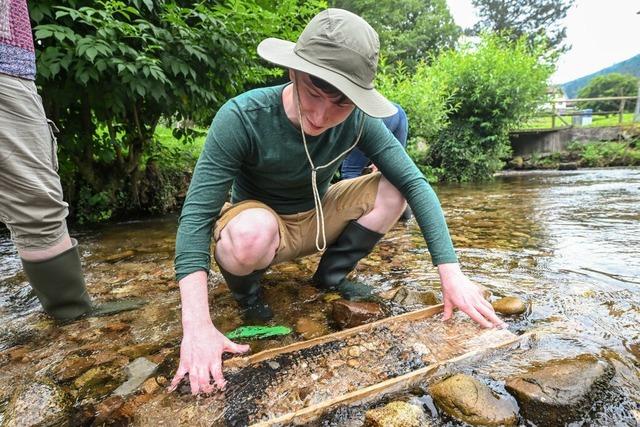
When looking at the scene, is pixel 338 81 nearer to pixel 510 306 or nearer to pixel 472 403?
pixel 472 403

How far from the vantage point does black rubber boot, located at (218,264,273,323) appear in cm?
187

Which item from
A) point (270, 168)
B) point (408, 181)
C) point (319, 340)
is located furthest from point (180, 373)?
point (408, 181)

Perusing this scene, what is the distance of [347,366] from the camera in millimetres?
1438

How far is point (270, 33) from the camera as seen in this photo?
459cm

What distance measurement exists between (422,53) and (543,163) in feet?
54.4

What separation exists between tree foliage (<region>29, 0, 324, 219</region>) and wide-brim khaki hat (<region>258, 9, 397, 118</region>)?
2.30 m

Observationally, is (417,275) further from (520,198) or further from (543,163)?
(543,163)

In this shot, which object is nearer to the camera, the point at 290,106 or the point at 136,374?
the point at 136,374

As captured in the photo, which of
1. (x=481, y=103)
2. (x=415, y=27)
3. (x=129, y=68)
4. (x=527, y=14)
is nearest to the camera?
(x=129, y=68)

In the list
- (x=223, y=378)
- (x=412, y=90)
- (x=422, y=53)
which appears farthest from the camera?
(x=422, y=53)

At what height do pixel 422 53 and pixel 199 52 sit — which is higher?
pixel 422 53

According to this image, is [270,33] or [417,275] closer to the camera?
[417,275]

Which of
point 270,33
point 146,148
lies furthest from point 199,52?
point 146,148

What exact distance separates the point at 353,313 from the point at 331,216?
0.55m
